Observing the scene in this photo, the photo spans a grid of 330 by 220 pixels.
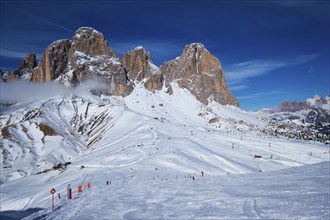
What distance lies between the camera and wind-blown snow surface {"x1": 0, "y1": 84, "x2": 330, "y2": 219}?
1828 centimetres

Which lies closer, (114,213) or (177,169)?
(114,213)

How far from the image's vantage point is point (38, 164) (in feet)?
452

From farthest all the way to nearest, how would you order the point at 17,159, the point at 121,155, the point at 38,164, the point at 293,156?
the point at 17,159
the point at 38,164
the point at 293,156
the point at 121,155

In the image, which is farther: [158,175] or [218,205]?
[158,175]

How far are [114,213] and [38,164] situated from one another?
433 feet

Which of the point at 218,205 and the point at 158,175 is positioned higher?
the point at 218,205

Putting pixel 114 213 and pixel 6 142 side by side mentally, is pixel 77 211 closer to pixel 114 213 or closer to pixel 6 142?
pixel 114 213

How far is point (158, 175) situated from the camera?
48562mm

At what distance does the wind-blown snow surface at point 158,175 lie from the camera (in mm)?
18281

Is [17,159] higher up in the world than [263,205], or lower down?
lower down

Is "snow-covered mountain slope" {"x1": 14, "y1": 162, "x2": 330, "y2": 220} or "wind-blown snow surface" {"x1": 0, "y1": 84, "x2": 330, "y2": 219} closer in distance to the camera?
"snow-covered mountain slope" {"x1": 14, "y1": 162, "x2": 330, "y2": 220}

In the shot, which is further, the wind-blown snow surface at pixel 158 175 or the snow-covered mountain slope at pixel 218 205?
the wind-blown snow surface at pixel 158 175

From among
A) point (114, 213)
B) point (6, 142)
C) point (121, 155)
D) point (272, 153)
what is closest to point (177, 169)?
point (121, 155)

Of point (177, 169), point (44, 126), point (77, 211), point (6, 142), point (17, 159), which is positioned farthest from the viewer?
point (44, 126)
